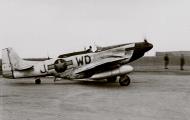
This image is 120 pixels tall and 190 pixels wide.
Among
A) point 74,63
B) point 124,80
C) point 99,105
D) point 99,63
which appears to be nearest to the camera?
point 99,105

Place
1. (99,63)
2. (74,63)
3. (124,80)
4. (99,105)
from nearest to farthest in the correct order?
1. (99,105)
2. (124,80)
3. (99,63)
4. (74,63)

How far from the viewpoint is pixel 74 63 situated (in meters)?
20.9

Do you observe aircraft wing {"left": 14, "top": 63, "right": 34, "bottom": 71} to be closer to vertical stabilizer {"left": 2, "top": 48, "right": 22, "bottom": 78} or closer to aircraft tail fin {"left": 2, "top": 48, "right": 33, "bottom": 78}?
aircraft tail fin {"left": 2, "top": 48, "right": 33, "bottom": 78}

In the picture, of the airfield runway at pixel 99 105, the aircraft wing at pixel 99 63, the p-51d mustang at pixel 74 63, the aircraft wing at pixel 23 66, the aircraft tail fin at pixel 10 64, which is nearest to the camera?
the airfield runway at pixel 99 105

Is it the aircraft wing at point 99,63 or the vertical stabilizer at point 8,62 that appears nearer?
the aircraft wing at point 99,63

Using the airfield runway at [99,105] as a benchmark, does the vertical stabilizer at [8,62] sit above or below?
above

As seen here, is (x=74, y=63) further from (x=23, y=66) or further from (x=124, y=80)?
(x=124, y=80)

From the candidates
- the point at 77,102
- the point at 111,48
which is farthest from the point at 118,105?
the point at 111,48

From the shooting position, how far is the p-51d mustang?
65.9ft

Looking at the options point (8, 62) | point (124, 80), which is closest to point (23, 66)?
point (8, 62)

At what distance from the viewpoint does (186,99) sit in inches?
560

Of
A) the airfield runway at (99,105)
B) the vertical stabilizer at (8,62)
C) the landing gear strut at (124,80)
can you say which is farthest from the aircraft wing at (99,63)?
the vertical stabilizer at (8,62)

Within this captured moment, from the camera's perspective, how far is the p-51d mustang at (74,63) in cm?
2008

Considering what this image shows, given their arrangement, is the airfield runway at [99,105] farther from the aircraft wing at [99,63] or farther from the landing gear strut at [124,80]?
the aircraft wing at [99,63]
